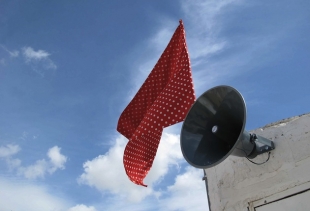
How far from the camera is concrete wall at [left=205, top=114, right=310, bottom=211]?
3.85 meters

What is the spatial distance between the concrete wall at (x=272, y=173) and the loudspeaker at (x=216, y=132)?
19 cm

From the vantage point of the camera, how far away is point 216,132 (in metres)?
4.19

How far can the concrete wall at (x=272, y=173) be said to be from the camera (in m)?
3.85

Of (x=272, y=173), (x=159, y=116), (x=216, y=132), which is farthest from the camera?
(x=159, y=116)

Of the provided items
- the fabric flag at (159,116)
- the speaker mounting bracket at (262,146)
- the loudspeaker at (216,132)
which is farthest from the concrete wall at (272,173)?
the fabric flag at (159,116)

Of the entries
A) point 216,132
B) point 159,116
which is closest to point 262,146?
point 216,132

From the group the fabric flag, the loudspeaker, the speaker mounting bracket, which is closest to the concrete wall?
the speaker mounting bracket

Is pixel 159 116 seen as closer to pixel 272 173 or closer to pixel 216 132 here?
pixel 216 132

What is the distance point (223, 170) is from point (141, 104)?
175 centimetres

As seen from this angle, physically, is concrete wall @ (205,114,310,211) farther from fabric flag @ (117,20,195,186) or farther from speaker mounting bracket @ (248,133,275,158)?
fabric flag @ (117,20,195,186)

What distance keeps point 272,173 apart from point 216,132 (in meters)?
0.77

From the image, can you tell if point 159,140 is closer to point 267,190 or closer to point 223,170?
point 223,170

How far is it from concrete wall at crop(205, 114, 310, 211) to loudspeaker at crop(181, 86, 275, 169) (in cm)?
19

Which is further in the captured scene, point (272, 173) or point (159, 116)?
point (159, 116)
